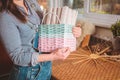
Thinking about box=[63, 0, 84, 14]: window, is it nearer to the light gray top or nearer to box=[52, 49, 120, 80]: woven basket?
box=[52, 49, 120, 80]: woven basket

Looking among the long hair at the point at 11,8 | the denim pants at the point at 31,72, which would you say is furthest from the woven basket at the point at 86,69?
the long hair at the point at 11,8

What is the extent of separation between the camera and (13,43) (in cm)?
73

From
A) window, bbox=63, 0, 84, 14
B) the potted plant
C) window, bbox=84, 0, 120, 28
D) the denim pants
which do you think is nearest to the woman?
the denim pants

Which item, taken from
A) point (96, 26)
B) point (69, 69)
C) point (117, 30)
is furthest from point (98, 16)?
point (69, 69)

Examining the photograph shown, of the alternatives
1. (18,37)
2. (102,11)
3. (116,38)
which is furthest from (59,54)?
(102,11)

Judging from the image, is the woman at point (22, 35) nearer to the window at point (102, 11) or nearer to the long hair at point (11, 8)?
the long hair at point (11, 8)

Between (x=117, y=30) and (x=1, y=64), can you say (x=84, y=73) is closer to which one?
(x=117, y=30)

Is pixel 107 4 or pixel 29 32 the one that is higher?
pixel 107 4

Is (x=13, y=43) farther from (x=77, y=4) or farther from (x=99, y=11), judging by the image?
(x=77, y=4)

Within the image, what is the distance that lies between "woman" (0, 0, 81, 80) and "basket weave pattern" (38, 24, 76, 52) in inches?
1.3

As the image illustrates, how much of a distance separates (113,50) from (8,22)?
82cm

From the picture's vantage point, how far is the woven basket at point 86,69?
38.4 inches

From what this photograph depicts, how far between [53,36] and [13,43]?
0.18 m

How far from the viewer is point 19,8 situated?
0.79 meters
